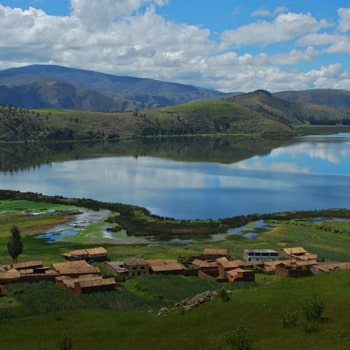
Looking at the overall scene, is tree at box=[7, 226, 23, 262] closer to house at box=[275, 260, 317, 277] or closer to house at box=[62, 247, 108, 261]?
house at box=[62, 247, 108, 261]

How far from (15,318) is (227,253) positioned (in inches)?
1266

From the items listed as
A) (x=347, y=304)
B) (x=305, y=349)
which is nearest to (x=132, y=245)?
(x=347, y=304)

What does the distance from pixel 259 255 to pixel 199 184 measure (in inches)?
3130

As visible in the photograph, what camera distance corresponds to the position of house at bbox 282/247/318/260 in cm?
6191

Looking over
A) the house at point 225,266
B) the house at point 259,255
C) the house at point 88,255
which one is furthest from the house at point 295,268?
the house at point 88,255

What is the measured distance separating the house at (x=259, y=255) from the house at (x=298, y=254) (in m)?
1.97

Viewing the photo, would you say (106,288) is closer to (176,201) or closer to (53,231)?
(53,231)

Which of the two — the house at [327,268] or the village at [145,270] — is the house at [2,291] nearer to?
the village at [145,270]

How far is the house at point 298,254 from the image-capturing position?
61.9 m

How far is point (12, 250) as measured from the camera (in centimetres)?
6034

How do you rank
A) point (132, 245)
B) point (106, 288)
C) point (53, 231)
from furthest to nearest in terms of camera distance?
point (53, 231), point (132, 245), point (106, 288)

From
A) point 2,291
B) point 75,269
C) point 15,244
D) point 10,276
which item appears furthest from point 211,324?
point 15,244

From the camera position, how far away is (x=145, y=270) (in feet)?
178

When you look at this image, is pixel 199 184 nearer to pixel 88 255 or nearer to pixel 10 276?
pixel 88 255
